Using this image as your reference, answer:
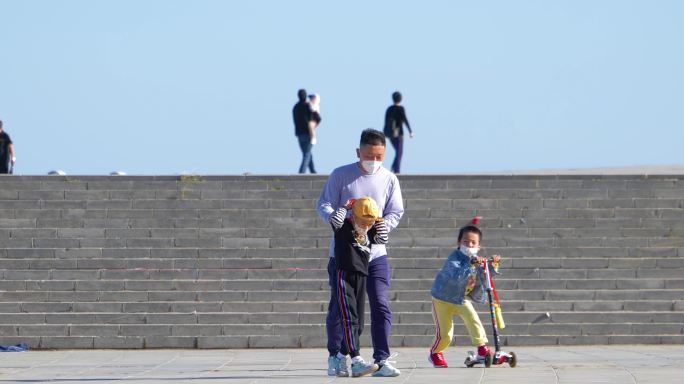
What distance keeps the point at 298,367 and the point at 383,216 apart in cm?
182

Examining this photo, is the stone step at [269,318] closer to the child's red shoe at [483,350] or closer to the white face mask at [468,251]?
the child's red shoe at [483,350]

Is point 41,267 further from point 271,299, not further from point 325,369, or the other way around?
point 325,369

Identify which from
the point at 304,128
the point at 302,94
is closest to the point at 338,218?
the point at 304,128

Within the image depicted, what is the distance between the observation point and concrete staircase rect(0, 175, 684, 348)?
14.3 m

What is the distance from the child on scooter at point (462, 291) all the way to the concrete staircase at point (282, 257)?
10.4 ft

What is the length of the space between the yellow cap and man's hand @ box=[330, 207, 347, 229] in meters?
0.07

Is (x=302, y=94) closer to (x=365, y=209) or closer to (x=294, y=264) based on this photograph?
(x=294, y=264)

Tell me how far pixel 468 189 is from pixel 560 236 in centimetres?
152

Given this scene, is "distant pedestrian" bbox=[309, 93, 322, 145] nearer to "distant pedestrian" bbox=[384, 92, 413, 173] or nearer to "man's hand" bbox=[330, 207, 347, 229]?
"distant pedestrian" bbox=[384, 92, 413, 173]

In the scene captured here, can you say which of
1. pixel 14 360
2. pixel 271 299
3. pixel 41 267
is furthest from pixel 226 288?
pixel 14 360

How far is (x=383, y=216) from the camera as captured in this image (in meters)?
9.66

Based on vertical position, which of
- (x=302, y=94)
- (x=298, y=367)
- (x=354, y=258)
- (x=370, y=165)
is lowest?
(x=298, y=367)

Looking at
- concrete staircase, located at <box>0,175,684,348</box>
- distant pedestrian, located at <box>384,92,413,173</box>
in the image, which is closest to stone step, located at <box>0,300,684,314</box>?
concrete staircase, located at <box>0,175,684,348</box>

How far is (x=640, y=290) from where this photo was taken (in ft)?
49.8
